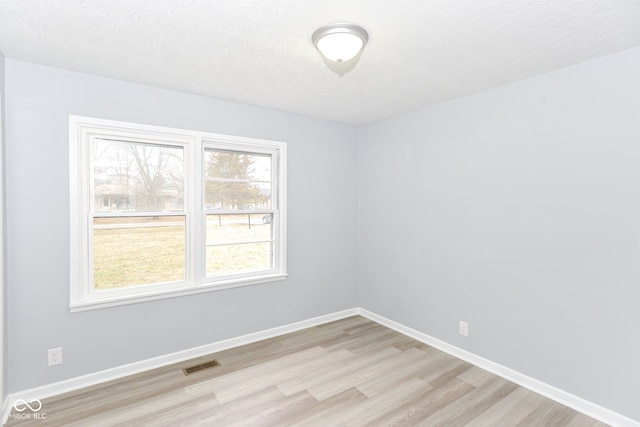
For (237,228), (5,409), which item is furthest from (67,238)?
(237,228)

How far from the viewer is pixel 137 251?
286 cm

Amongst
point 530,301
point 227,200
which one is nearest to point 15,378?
point 227,200

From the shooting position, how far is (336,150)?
4.03 m

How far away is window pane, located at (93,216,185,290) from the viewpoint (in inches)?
106

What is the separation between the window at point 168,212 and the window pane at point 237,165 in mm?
10

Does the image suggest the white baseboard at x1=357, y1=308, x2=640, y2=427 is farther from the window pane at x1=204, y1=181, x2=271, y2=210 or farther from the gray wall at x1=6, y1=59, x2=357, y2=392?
the window pane at x1=204, y1=181, x2=271, y2=210

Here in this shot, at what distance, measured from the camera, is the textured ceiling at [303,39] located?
1.69m

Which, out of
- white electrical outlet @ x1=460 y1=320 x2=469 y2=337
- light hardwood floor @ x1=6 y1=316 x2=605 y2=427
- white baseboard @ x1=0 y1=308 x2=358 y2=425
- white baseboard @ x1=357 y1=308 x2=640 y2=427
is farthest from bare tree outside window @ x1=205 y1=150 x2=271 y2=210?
white electrical outlet @ x1=460 y1=320 x2=469 y2=337

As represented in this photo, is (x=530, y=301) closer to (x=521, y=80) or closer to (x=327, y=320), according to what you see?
(x=521, y=80)

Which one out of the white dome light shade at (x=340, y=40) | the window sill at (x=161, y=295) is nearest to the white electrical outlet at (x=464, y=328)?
the window sill at (x=161, y=295)

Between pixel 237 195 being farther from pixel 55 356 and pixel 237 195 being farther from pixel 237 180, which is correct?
pixel 55 356

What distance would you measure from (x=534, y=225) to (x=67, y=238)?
3667 millimetres

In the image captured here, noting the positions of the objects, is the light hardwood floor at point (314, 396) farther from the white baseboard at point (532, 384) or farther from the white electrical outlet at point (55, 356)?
the white electrical outlet at point (55, 356)
